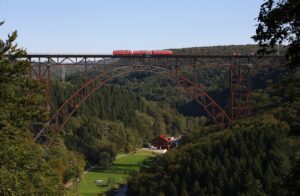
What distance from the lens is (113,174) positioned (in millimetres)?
54438

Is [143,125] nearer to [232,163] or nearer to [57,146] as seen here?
[57,146]

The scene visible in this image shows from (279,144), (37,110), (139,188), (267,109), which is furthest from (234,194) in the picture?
(37,110)

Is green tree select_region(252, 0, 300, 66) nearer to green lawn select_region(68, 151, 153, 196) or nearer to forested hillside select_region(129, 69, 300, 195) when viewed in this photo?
forested hillside select_region(129, 69, 300, 195)

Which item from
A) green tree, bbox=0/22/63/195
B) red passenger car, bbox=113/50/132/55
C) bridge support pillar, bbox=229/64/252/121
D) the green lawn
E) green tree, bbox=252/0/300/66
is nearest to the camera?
green tree, bbox=252/0/300/66

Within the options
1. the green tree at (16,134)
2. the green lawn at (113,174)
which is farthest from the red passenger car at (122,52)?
the green tree at (16,134)

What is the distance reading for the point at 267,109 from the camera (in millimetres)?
38438

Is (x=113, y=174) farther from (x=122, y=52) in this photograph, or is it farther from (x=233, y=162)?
(x=233, y=162)

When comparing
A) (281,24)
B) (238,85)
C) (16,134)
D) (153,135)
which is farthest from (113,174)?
(281,24)

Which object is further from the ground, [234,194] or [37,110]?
[37,110]

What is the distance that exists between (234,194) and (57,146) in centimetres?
2573

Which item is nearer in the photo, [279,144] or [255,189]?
[255,189]

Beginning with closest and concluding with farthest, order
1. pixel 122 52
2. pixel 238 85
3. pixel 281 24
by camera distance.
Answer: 1. pixel 281 24
2. pixel 238 85
3. pixel 122 52

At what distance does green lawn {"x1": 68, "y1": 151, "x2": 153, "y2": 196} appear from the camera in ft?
152

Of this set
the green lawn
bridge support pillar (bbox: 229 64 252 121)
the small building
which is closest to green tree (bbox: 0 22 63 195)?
bridge support pillar (bbox: 229 64 252 121)
